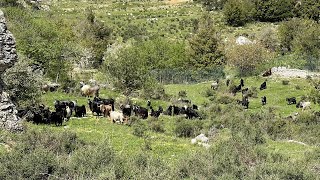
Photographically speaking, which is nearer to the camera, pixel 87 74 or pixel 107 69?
pixel 107 69

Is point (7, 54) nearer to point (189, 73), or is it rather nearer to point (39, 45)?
point (39, 45)

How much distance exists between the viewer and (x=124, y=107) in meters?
30.9

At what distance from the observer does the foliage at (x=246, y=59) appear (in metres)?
55.7

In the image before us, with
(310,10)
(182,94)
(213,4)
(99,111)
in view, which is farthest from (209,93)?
(213,4)

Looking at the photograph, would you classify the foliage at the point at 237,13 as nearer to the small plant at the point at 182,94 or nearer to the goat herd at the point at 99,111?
the small plant at the point at 182,94

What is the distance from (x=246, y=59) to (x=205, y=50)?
5481 millimetres

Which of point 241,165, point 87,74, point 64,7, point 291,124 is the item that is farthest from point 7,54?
point 64,7

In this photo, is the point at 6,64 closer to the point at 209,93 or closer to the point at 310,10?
the point at 209,93

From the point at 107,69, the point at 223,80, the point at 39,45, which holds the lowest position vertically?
the point at 223,80

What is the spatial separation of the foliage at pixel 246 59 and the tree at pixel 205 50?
7.59ft

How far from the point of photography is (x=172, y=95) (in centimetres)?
4322

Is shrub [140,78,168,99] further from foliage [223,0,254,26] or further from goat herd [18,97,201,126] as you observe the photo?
foliage [223,0,254,26]

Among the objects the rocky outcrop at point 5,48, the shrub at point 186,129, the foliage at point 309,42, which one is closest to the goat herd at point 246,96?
the shrub at point 186,129

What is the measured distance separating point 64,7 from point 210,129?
85.5 meters
